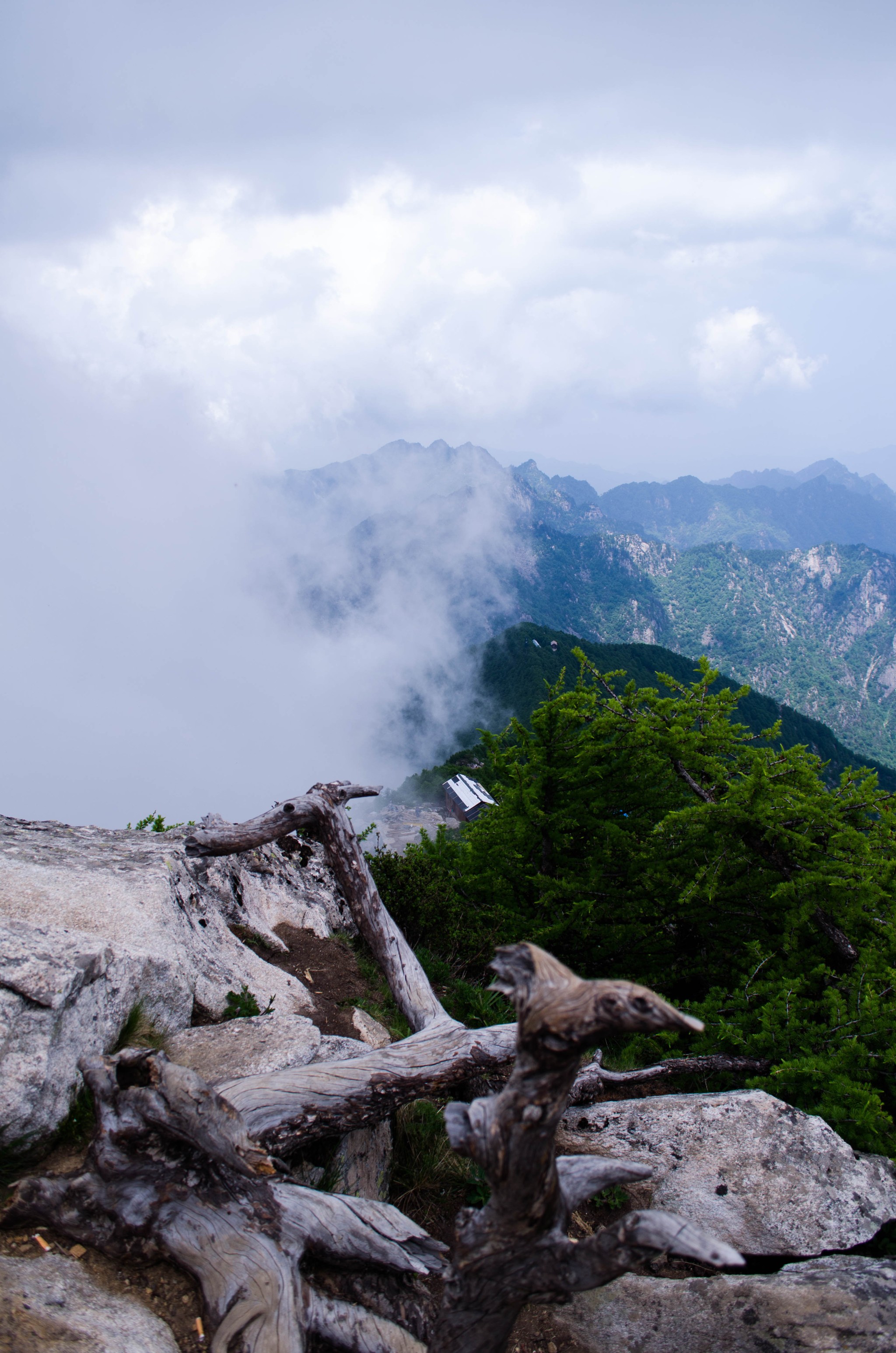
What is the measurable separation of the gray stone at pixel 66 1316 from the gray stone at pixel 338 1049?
242 cm

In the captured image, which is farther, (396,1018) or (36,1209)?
(396,1018)

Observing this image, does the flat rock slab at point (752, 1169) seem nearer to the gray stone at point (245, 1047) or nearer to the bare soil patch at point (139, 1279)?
the gray stone at point (245, 1047)

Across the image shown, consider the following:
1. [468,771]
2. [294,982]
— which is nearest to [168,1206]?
[294,982]

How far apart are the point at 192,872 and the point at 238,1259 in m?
5.76

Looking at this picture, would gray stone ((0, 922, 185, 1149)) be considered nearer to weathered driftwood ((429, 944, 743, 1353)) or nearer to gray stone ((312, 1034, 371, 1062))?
gray stone ((312, 1034, 371, 1062))

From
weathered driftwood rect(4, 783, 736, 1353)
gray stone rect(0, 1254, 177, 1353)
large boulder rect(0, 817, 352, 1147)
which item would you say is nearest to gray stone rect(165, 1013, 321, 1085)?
large boulder rect(0, 817, 352, 1147)

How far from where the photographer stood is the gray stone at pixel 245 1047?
6.43m

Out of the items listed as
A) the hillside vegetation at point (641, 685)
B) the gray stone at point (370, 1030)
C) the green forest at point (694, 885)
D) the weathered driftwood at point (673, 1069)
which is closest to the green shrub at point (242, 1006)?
the gray stone at point (370, 1030)

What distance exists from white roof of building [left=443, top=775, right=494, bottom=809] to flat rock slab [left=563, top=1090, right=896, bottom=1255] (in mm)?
89627

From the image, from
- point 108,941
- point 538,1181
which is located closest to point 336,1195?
point 538,1181

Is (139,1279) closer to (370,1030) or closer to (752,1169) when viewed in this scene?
(370,1030)

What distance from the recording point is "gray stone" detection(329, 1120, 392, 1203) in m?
6.02

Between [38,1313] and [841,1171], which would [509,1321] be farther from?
[841,1171]

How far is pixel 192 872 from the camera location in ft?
31.9
